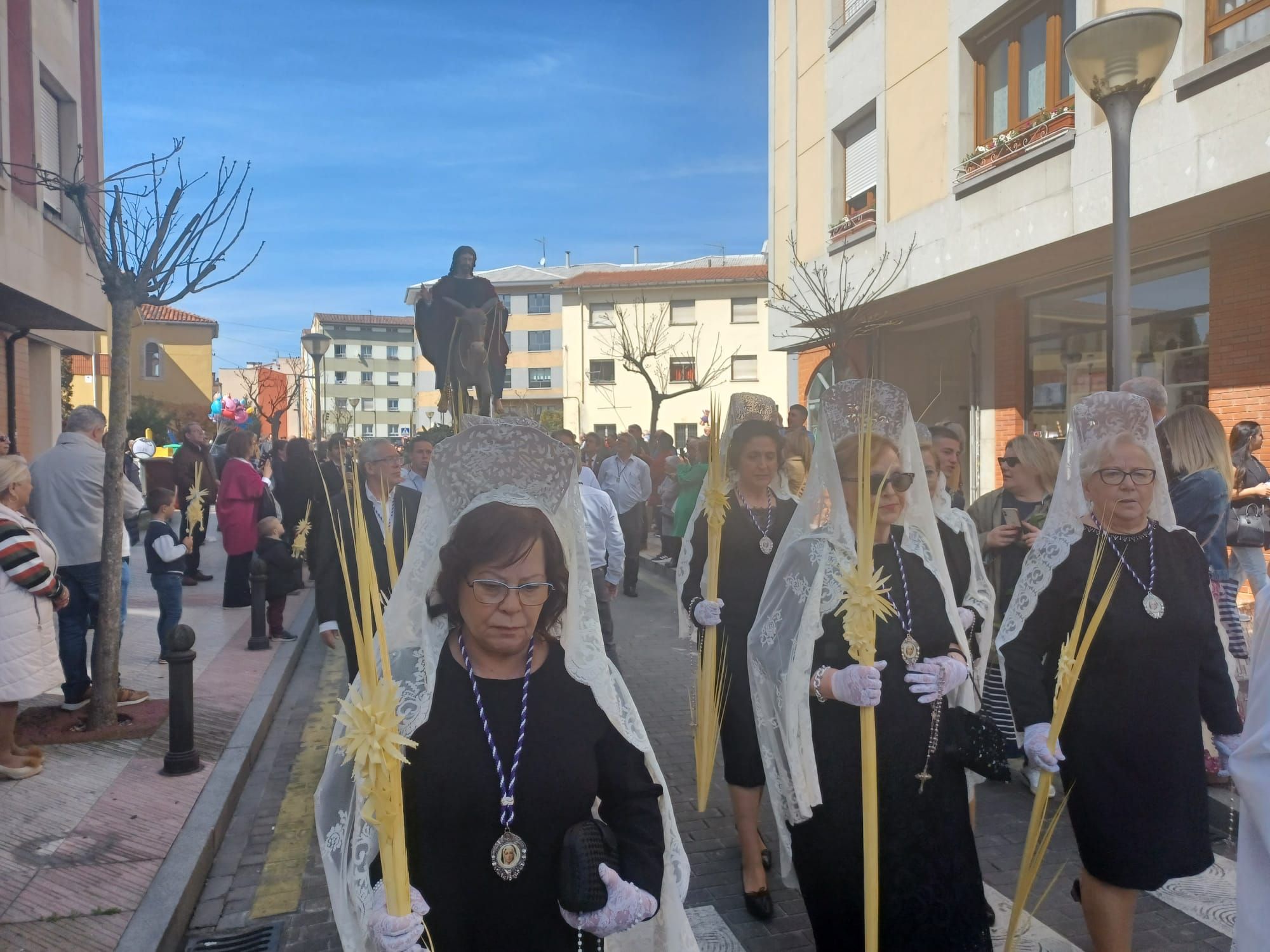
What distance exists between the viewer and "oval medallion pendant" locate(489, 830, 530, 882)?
7.04ft

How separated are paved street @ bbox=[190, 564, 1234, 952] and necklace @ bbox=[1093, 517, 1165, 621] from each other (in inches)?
56.1

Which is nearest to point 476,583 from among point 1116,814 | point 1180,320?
point 1116,814

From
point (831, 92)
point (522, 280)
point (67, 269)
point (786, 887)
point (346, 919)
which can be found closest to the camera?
point (346, 919)

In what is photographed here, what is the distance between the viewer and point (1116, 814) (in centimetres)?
305

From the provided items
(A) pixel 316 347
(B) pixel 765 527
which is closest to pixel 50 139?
(A) pixel 316 347

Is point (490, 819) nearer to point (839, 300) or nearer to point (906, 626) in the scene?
point (906, 626)

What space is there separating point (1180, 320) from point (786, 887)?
9434mm

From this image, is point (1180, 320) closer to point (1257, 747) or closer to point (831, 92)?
point (831, 92)

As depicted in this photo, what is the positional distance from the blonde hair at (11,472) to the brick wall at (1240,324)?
10430 mm

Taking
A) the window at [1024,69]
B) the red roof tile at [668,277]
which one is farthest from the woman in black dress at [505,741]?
the red roof tile at [668,277]

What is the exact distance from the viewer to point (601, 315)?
47.3 meters

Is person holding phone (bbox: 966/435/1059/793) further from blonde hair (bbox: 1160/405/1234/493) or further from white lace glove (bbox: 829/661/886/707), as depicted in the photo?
white lace glove (bbox: 829/661/886/707)

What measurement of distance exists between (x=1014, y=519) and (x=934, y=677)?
9.10ft

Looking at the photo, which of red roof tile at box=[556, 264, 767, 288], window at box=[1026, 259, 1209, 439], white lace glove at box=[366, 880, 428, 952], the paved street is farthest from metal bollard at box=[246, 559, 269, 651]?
red roof tile at box=[556, 264, 767, 288]
